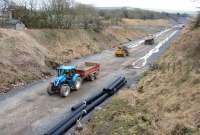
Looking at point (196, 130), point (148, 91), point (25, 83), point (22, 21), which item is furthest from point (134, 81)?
point (22, 21)

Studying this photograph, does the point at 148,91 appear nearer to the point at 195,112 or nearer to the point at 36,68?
the point at 195,112

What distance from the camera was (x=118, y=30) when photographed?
260 feet

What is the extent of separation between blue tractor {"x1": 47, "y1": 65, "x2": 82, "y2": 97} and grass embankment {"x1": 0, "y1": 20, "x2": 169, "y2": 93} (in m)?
4.35

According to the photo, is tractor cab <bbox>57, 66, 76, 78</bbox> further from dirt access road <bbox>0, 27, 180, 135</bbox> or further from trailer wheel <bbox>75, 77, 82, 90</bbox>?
dirt access road <bbox>0, 27, 180, 135</bbox>

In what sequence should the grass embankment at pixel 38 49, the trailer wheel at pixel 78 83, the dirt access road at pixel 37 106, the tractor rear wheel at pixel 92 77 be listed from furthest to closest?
the grass embankment at pixel 38 49 → the tractor rear wheel at pixel 92 77 → the trailer wheel at pixel 78 83 → the dirt access road at pixel 37 106

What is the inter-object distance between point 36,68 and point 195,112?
20.2m

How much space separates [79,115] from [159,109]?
4.69 meters

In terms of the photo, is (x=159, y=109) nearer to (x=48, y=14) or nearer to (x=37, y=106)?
(x=37, y=106)

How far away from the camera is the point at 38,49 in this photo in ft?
131

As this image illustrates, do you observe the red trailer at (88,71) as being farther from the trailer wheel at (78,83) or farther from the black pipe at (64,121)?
the black pipe at (64,121)

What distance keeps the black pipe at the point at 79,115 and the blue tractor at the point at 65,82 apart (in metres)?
2.86

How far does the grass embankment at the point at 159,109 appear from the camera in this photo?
15.9 metres

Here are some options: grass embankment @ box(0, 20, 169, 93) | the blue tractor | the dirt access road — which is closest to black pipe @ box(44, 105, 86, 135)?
the dirt access road

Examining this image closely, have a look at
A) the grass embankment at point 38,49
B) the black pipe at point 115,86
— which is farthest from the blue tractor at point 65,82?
the grass embankment at point 38,49
